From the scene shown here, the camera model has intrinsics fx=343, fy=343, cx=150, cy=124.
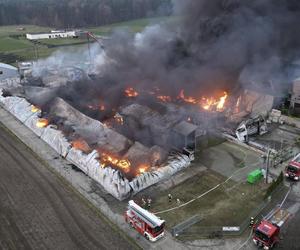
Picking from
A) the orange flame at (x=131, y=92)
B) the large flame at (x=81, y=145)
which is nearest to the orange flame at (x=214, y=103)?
the orange flame at (x=131, y=92)

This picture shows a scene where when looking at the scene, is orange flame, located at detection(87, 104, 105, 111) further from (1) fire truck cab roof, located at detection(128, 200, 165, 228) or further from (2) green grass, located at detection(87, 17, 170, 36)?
(2) green grass, located at detection(87, 17, 170, 36)

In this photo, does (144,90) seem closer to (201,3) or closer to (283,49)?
(201,3)

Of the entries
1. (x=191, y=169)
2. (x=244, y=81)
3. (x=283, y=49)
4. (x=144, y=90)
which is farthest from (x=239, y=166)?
(x=283, y=49)

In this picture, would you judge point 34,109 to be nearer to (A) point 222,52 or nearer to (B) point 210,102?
(B) point 210,102

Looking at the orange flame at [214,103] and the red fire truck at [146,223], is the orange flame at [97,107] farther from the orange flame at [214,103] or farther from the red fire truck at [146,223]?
the red fire truck at [146,223]

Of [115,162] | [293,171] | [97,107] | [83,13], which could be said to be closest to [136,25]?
[83,13]

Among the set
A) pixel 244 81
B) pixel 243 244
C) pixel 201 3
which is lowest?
pixel 243 244
